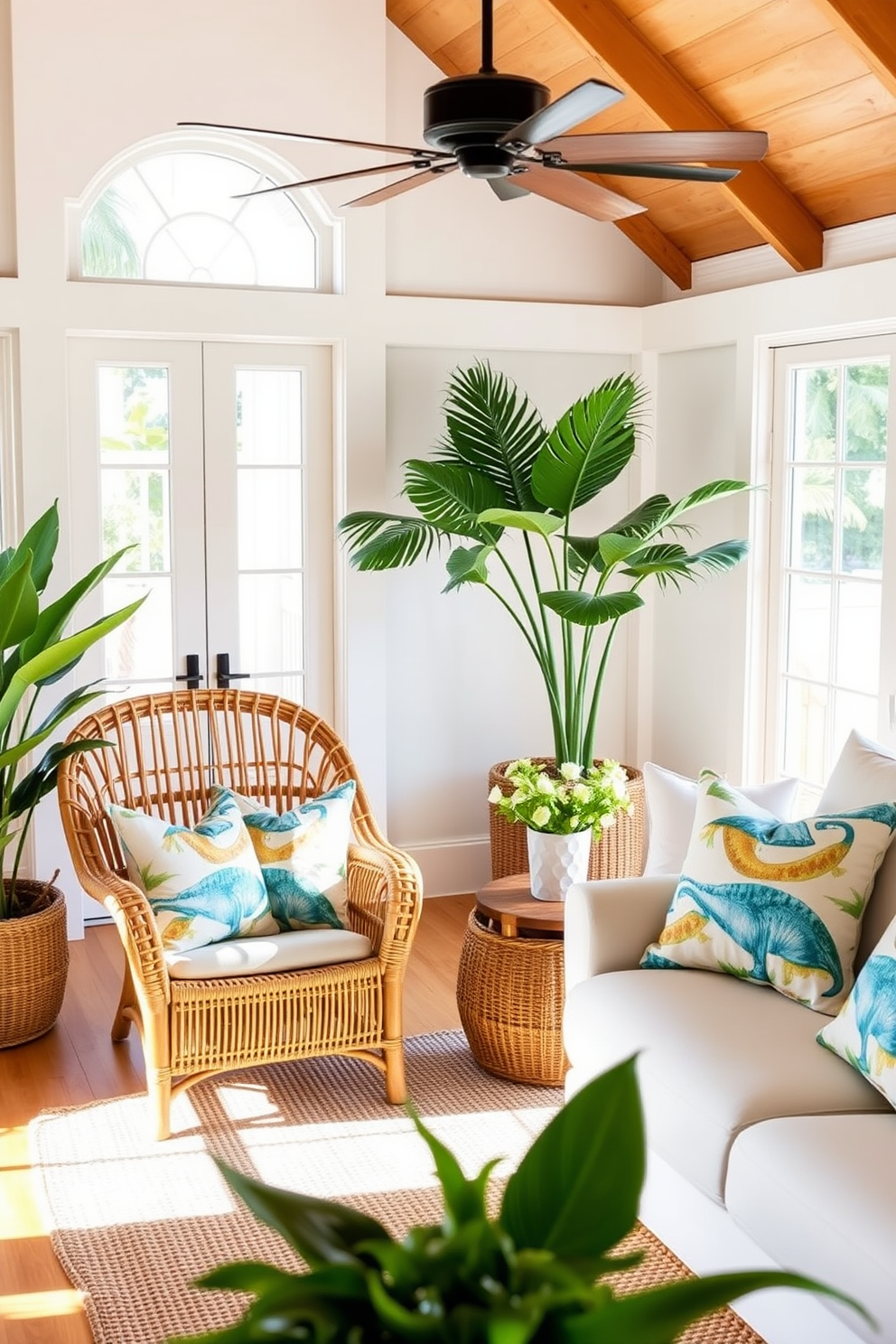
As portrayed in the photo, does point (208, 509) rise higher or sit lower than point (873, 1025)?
higher

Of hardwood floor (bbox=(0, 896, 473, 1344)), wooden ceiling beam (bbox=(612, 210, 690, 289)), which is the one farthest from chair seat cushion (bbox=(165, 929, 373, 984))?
wooden ceiling beam (bbox=(612, 210, 690, 289))

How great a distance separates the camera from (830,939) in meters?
2.88

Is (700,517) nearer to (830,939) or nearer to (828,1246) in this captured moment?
(830,939)

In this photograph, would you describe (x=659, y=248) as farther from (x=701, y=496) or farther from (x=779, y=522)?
(x=701, y=496)

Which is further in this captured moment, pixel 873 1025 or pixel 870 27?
pixel 870 27

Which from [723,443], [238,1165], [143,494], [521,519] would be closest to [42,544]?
[143,494]

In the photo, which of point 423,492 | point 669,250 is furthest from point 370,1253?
point 669,250

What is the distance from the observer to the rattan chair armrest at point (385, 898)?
347 cm

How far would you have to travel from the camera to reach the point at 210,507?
4.98 metres

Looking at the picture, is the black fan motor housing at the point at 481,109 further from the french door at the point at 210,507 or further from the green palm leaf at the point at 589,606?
the french door at the point at 210,507

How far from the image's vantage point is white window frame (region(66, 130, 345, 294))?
466cm

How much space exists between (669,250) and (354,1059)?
3298 millimetres

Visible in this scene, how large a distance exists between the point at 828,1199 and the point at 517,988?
56.9 inches

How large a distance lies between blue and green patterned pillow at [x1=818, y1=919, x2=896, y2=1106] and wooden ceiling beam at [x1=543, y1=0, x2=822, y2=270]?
106 inches
